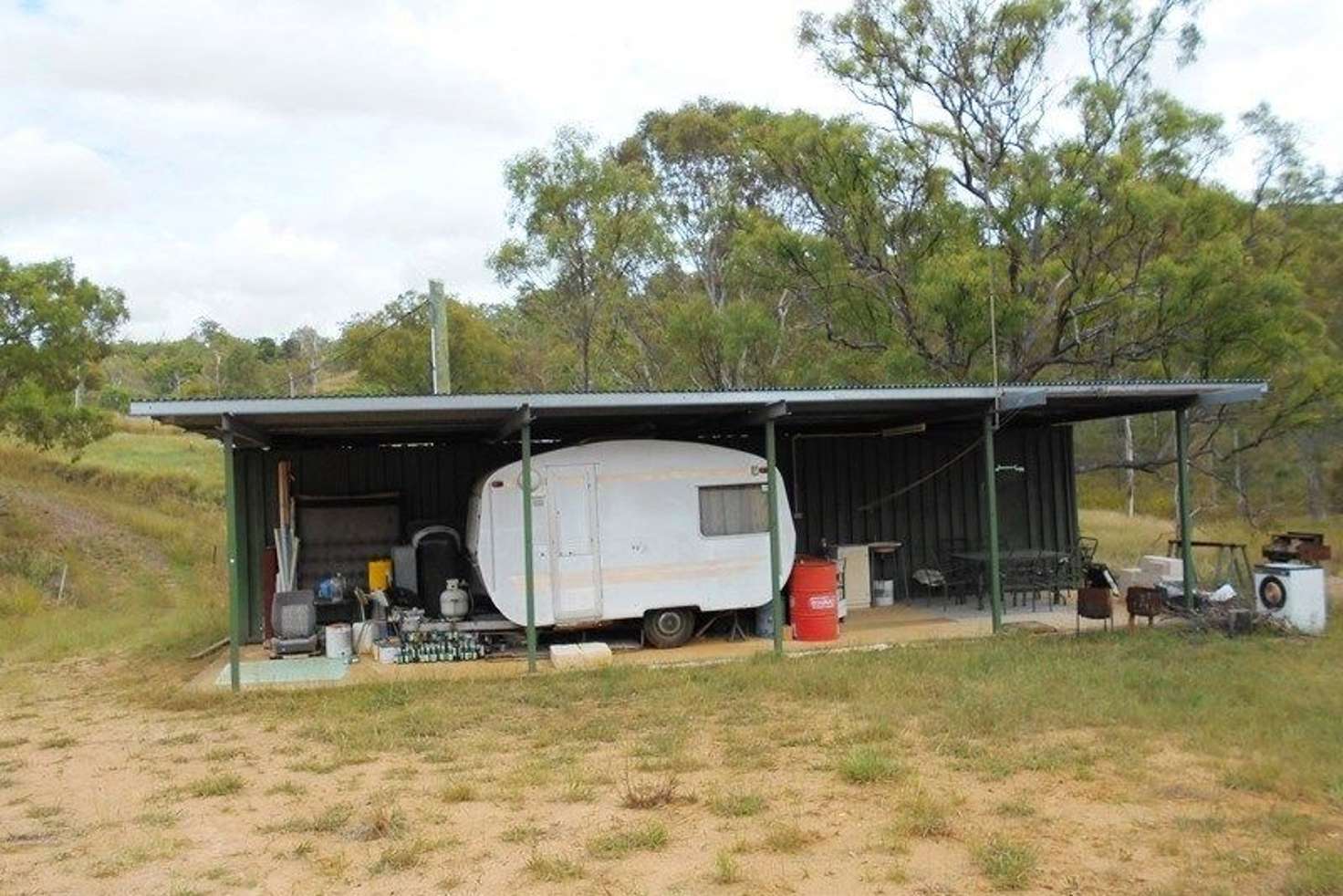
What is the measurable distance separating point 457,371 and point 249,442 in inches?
782

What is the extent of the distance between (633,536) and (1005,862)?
6.97 meters

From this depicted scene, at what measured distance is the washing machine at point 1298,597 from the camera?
11.5 metres

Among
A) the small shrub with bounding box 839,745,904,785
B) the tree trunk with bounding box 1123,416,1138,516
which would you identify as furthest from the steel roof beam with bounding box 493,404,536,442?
the tree trunk with bounding box 1123,416,1138,516

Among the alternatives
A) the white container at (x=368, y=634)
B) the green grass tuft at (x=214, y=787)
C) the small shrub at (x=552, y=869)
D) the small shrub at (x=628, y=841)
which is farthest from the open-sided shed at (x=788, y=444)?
the small shrub at (x=552, y=869)

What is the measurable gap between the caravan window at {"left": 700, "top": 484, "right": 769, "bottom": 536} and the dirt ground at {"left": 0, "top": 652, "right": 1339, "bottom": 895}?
4.44 m

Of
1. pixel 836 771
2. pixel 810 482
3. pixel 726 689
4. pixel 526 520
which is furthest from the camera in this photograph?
pixel 810 482

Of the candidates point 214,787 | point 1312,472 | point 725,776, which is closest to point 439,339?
point 214,787

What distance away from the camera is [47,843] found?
6.05m

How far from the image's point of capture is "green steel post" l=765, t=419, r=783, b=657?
1133 cm

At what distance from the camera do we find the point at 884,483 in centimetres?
1512

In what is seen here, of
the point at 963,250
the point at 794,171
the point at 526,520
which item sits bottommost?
the point at 526,520

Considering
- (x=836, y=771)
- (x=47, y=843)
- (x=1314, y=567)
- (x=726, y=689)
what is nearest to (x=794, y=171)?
(x=1314, y=567)

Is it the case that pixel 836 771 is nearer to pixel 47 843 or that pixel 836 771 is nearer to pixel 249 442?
pixel 47 843

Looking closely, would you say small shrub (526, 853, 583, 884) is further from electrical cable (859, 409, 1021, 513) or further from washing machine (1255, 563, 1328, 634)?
electrical cable (859, 409, 1021, 513)
